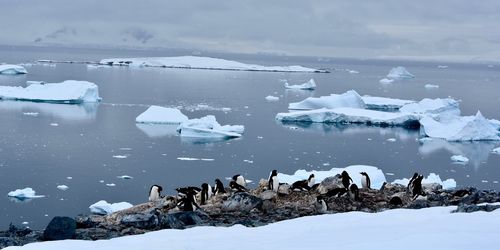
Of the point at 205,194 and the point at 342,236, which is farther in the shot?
the point at 205,194

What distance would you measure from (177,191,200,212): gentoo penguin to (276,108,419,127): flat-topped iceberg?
895 inches

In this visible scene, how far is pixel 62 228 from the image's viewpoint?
6.95 m

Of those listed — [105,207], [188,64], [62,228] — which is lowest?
[105,207]

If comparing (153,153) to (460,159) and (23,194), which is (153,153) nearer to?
(23,194)

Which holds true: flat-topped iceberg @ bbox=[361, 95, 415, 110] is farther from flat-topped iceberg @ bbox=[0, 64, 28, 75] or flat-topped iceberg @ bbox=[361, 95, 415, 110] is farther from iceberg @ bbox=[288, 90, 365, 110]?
flat-topped iceberg @ bbox=[0, 64, 28, 75]

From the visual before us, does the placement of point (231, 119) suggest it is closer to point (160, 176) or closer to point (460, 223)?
point (160, 176)

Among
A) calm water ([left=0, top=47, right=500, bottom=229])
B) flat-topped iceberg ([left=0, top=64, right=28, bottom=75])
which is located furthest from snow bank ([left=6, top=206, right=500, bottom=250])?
flat-topped iceberg ([left=0, top=64, right=28, bottom=75])

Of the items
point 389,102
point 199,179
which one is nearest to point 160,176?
point 199,179

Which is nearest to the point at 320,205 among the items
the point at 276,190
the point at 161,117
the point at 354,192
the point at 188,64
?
the point at 354,192

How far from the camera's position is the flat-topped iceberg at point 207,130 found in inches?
1030

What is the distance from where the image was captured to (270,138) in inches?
1038

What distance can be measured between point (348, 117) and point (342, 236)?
88.5ft

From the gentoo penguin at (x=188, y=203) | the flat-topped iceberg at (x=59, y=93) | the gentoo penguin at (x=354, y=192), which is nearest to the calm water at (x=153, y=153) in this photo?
the flat-topped iceberg at (x=59, y=93)

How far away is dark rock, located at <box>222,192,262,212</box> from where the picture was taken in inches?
357
